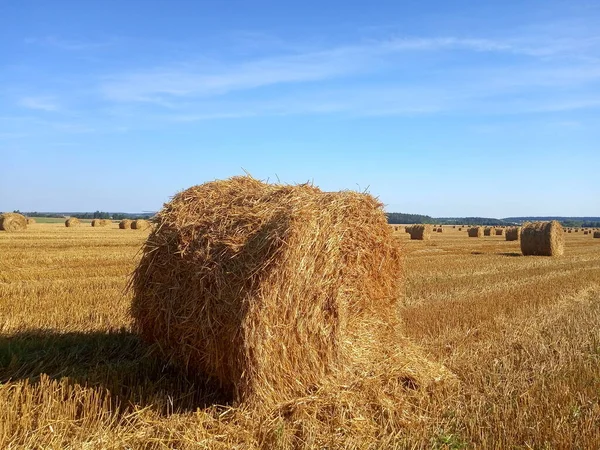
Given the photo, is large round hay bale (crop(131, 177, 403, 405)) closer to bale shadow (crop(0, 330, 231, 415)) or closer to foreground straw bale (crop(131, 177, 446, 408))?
foreground straw bale (crop(131, 177, 446, 408))

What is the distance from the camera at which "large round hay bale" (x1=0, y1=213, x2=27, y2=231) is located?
100 feet

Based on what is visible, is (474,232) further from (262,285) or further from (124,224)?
(262,285)

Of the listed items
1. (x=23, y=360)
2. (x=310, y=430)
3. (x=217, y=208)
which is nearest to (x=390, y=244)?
(x=217, y=208)

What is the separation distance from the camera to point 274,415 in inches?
187

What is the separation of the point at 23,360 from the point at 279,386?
2721 millimetres

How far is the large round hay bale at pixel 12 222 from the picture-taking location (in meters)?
30.5

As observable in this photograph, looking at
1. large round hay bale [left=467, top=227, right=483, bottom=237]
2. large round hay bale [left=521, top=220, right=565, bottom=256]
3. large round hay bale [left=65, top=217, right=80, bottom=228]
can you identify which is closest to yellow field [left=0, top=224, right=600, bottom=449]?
large round hay bale [left=521, top=220, right=565, bottom=256]

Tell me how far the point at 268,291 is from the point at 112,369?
74.7 inches

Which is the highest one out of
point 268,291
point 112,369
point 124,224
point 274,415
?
point 124,224

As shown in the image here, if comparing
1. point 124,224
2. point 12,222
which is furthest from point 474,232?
point 12,222

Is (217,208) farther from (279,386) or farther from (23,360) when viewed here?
(23,360)

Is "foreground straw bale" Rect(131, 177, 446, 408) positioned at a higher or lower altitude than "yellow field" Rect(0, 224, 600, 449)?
higher

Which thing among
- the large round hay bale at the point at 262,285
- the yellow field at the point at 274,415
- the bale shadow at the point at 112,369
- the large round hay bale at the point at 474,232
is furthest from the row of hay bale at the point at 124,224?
the large round hay bale at the point at 262,285

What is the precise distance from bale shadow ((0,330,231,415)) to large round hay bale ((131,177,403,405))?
202mm
